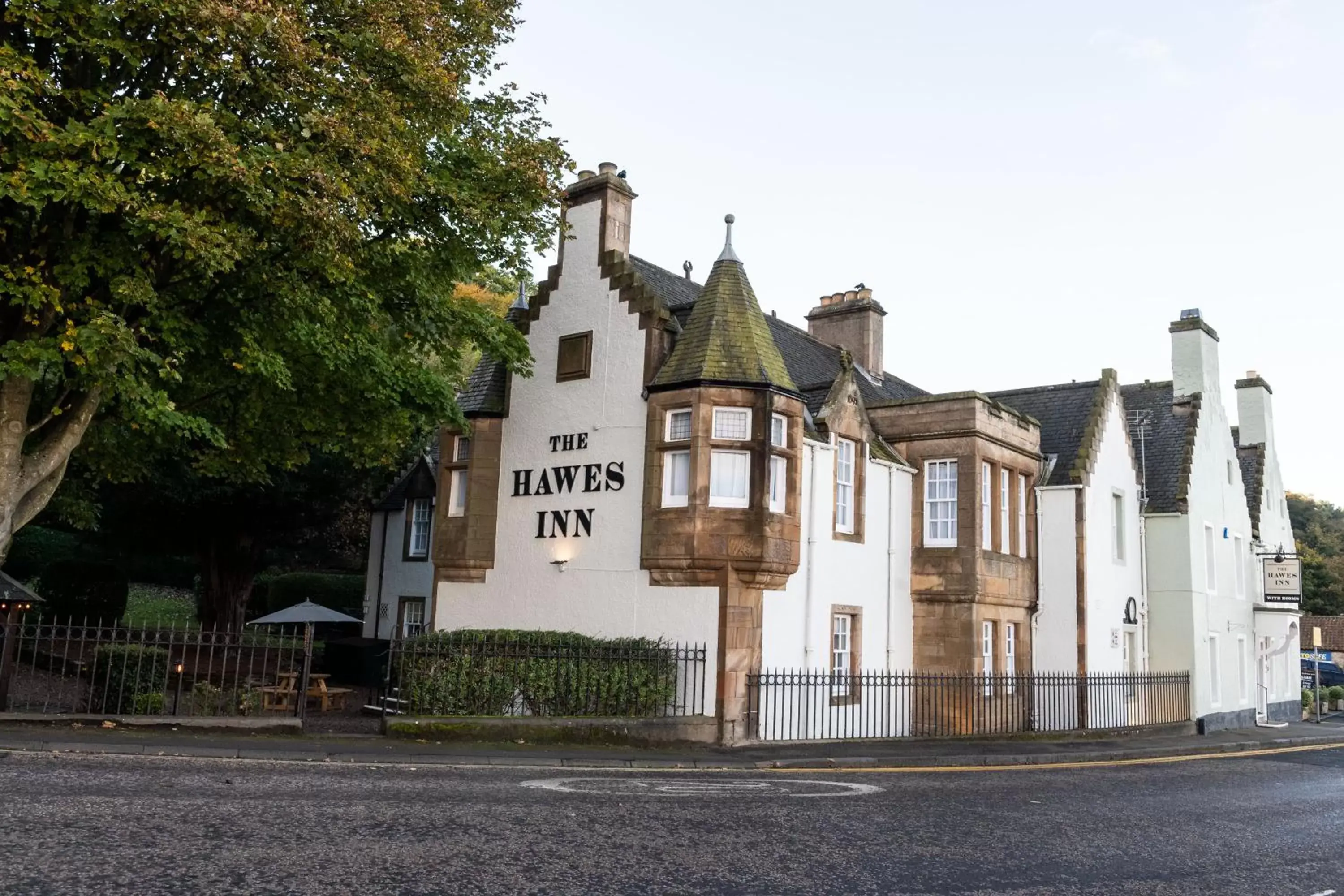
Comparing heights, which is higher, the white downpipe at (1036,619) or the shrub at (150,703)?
the white downpipe at (1036,619)

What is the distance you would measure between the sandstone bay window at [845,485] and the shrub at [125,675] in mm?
12552

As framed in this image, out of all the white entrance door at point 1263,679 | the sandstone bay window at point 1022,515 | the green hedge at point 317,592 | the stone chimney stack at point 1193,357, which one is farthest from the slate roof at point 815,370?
the green hedge at point 317,592

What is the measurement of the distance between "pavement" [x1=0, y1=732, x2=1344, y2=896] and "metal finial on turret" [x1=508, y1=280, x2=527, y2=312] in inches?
495

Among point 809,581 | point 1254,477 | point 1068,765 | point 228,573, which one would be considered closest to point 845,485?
point 809,581

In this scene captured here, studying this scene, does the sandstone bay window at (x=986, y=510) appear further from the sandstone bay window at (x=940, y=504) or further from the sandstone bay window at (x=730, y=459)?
the sandstone bay window at (x=730, y=459)

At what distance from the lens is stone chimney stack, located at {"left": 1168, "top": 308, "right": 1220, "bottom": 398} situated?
31.0 metres

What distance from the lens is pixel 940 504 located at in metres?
24.0

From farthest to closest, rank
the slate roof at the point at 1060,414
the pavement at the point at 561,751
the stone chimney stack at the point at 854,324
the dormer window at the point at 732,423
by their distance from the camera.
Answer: the stone chimney stack at the point at 854,324 → the slate roof at the point at 1060,414 → the dormer window at the point at 732,423 → the pavement at the point at 561,751

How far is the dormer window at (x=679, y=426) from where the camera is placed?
783 inches

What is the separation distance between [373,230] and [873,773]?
1198cm

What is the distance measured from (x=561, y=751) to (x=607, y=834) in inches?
259

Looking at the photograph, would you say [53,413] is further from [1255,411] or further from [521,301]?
[1255,411]

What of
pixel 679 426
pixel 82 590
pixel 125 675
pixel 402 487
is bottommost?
pixel 125 675

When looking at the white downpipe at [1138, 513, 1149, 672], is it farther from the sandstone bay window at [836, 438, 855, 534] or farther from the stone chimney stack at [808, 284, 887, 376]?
the sandstone bay window at [836, 438, 855, 534]
